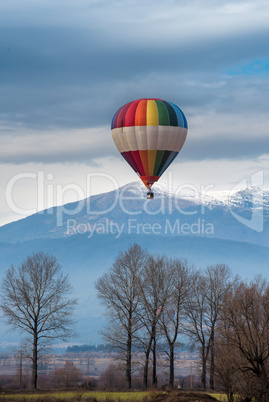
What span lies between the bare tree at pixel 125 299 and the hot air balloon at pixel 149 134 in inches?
546

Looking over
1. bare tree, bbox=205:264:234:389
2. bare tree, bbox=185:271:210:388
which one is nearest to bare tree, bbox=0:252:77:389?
bare tree, bbox=185:271:210:388

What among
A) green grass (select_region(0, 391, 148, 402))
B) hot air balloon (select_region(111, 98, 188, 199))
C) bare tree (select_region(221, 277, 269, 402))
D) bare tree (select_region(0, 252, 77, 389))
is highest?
hot air balloon (select_region(111, 98, 188, 199))

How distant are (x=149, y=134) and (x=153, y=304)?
788 inches

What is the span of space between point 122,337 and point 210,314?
11513 mm

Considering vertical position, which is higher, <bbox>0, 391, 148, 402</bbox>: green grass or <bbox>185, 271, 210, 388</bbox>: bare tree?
<bbox>185, 271, 210, 388</bbox>: bare tree

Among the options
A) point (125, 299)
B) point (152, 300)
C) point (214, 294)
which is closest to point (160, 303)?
point (152, 300)

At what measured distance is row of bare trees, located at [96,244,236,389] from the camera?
76062mm

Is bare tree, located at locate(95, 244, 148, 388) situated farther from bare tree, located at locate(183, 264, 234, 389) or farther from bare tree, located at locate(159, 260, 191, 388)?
bare tree, located at locate(183, 264, 234, 389)

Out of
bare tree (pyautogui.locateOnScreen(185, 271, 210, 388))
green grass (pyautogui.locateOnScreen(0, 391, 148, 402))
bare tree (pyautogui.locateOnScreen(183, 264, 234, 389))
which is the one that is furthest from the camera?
bare tree (pyautogui.locateOnScreen(185, 271, 210, 388))

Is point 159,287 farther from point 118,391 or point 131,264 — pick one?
point 118,391

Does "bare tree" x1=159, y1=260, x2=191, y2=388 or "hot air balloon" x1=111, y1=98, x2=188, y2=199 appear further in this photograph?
"bare tree" x1=159, y1=260, x2=191, y2=388

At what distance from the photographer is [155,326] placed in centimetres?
7569

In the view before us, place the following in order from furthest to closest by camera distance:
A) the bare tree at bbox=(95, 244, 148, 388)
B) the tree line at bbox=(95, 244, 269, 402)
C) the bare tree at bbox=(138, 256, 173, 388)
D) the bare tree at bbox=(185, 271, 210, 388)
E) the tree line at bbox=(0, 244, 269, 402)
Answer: the bare tree at bbox=(185, 271, 210, 388) < the bare tree at bbox=(138, 256, 173, 388) < the bare tree at bbox=(95, 244, 148, 388) < the tree line at bbox=(95, 244, 269, 402) < the tree line at bbox=(0, 244, 269, 402)

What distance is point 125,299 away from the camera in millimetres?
76938
